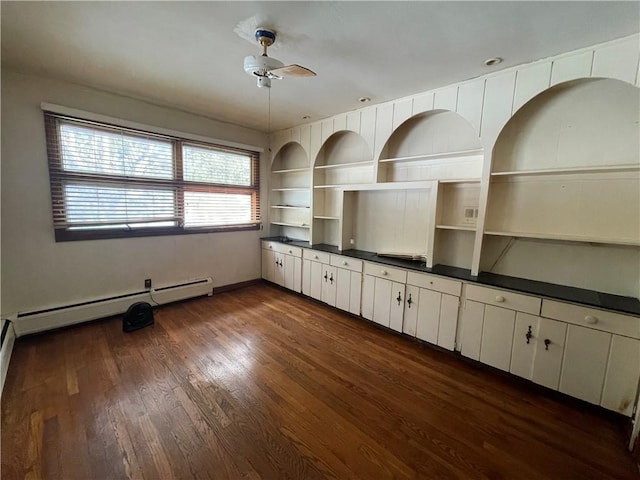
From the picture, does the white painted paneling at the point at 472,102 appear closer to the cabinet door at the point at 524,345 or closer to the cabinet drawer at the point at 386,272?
the cabinet drawer at the point at 386,272

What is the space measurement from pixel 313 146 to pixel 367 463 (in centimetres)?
360

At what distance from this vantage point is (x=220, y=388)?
206 cm

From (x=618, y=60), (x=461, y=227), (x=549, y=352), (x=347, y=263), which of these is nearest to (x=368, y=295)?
(x=347, y=263)

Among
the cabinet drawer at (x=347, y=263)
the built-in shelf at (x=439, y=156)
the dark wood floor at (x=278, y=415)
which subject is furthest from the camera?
the cabinet drawer at (x=347, y=263)

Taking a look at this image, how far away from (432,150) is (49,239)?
4.23 metres

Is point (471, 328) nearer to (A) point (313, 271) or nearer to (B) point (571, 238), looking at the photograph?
(B) point (571, 238)

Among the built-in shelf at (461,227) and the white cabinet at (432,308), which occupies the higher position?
the built-in shelf at (461,227)

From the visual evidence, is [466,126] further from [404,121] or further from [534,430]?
[534,430]

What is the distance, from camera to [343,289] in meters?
3.40

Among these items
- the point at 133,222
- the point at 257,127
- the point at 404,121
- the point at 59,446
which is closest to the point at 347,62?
the point at 404,121

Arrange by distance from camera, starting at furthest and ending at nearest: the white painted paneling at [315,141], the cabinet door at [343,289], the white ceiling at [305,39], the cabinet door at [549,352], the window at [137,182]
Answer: the white painted paneling at [315,141]
the cabinet door at [343,289]
the window at [137,182]
the cabinet door at [549,352]
the white ceiling at [305,39]

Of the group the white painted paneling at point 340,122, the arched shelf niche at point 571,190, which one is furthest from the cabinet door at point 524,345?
the white painted paneling at point 340,122

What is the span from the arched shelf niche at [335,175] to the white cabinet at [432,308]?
1242mm

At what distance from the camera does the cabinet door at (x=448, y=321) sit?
2475mm
